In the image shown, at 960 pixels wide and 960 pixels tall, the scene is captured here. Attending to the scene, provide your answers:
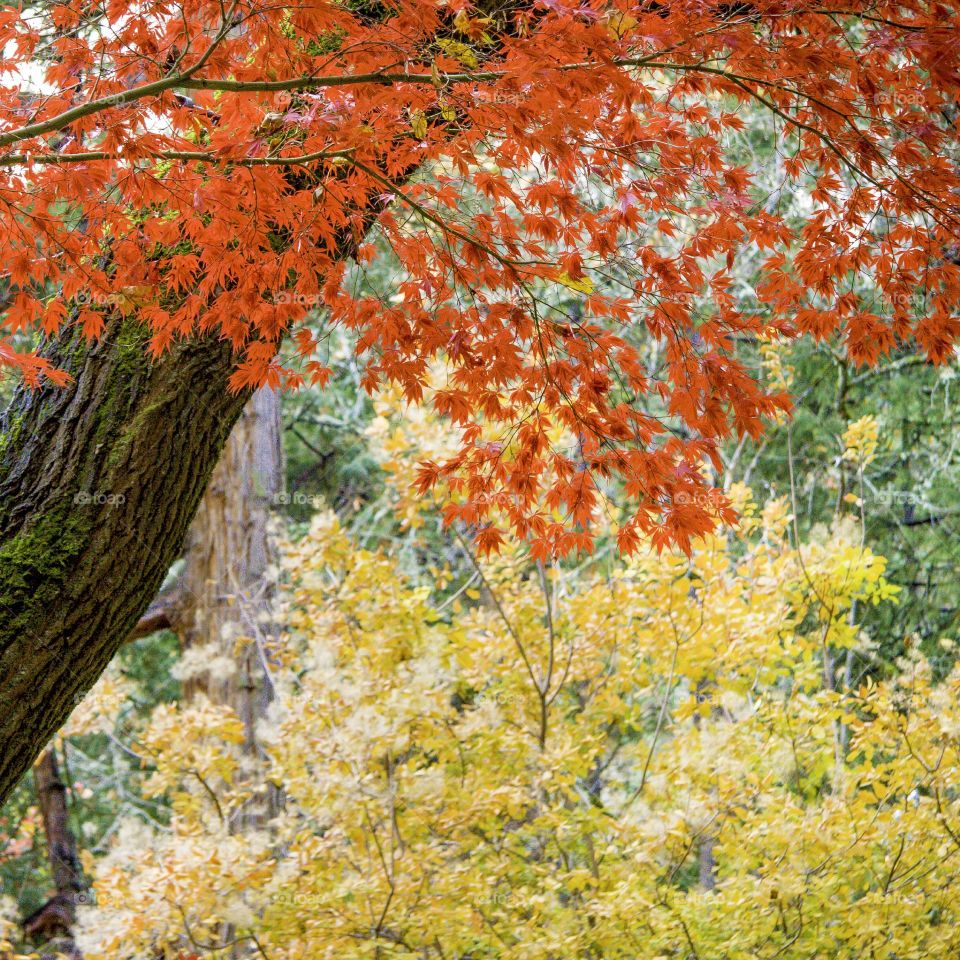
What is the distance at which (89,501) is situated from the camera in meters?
2.80

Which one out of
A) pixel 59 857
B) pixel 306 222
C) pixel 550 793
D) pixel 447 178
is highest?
pixel 447 178

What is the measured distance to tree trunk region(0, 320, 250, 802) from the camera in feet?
8.94

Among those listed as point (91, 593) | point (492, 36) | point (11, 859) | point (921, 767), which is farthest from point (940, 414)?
point (11, 859)

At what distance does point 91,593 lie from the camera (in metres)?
2.78

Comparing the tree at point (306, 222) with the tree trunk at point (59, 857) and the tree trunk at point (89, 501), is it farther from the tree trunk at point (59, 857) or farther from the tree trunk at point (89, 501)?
the tree trunk at point (59, 857)

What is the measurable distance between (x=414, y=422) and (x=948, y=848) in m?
3.32

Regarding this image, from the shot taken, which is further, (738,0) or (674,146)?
(674,146)

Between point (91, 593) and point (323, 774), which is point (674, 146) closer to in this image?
point (91, 593)

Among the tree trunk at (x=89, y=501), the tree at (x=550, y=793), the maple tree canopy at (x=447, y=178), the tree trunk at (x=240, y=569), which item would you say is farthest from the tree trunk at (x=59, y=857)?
the maple tree canopy at (x=447, y=178)

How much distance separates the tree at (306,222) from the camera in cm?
252

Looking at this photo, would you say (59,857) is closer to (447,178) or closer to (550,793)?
(550,793)

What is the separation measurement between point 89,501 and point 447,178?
136cm

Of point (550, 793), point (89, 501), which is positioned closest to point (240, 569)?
point (550, 793)

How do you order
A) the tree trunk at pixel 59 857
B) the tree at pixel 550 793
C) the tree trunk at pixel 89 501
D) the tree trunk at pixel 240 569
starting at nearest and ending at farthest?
the tree trunk at pixel 89 501 → the tree at pixel 550 793 → the tree trunk at pixel 240 569 → the tree trunk at pixel 59 857
